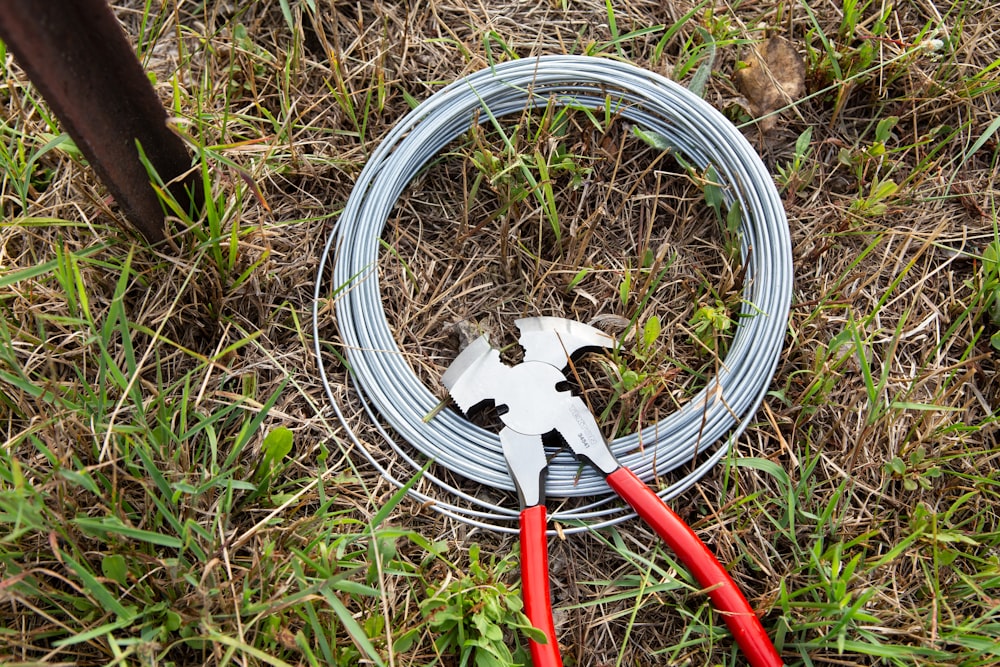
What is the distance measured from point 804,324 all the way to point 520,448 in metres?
0.96

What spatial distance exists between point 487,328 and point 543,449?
0.44m

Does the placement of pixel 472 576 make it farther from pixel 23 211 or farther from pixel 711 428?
pixel 23 211

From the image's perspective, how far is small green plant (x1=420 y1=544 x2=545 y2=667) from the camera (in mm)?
1962

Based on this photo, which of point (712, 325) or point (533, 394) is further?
point (712, 325)

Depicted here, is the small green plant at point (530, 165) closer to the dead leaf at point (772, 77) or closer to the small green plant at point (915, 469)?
the dead leaf at point (772, 77)

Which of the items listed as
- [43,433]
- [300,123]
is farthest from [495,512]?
[300,123]

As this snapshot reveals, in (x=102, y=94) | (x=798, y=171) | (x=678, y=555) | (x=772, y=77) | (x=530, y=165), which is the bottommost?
(x=678, y=555)

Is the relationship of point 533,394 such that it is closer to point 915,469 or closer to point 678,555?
point 678,555

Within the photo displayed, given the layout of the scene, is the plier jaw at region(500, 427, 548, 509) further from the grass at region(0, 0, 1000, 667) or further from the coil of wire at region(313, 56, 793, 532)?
the grass at region(0, 0, 1000, 667)

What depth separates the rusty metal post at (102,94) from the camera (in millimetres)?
1602

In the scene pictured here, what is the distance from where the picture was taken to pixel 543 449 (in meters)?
2.20

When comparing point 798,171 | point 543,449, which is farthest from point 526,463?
point 798,171

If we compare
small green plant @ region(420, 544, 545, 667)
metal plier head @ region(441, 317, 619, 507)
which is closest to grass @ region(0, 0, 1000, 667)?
small green plant @ region(420, 544, 545, 667)

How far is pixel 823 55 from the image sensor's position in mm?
2559
